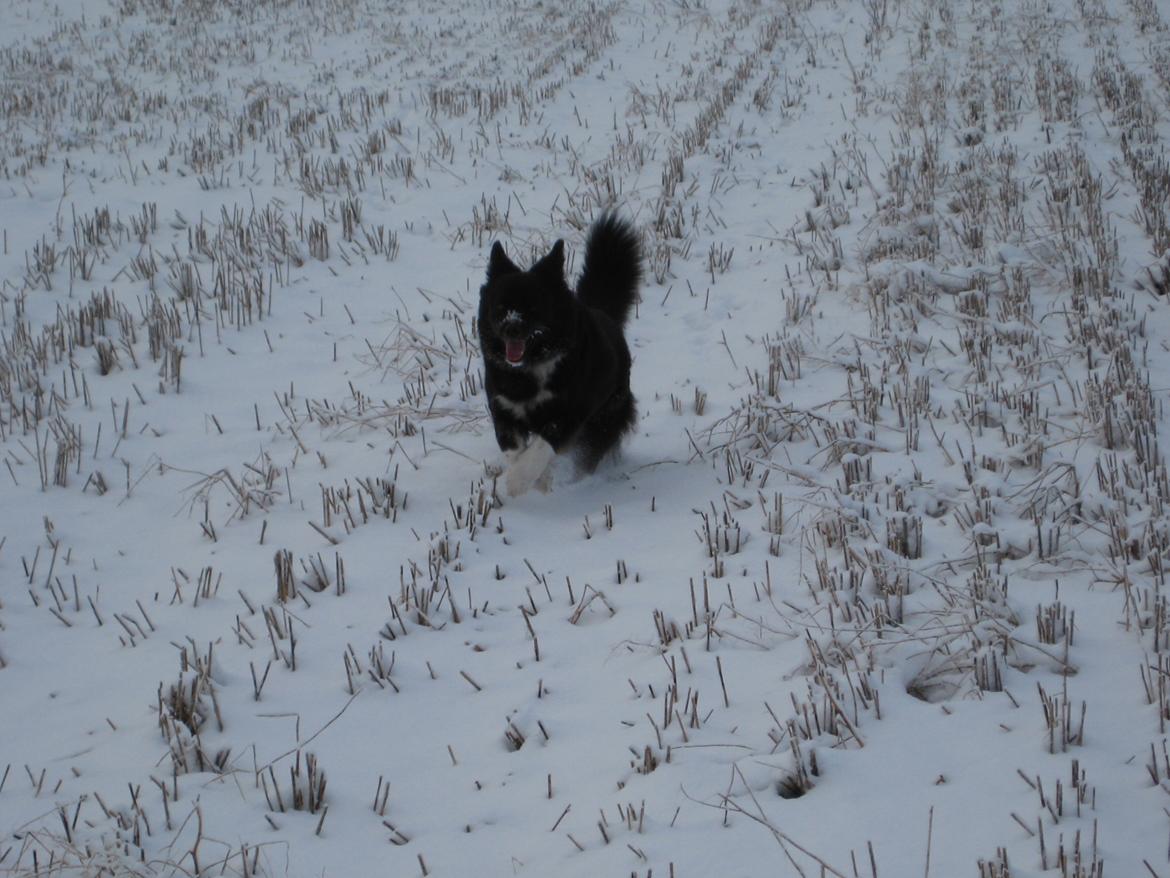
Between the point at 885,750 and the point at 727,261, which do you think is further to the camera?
the point at 727,261

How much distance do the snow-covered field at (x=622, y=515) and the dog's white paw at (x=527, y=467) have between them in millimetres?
121

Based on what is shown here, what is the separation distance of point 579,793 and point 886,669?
37.5 inches

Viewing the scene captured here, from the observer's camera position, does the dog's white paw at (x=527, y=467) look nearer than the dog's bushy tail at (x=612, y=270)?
Yes

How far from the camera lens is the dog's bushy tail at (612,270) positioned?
5.31 m

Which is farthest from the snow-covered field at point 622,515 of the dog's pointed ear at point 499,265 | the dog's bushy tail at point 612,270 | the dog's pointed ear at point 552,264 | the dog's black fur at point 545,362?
the dog's pointed ear at point 552,264

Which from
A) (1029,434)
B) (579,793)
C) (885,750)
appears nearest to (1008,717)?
(885,750)

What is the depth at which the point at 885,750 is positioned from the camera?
7.74 feet

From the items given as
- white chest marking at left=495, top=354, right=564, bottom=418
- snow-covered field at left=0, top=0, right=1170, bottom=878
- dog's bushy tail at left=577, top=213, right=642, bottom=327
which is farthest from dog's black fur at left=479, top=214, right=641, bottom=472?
dog's bushy tail at left=577, top=213, right=642, bottom=327

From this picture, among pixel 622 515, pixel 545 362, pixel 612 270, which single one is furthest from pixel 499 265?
pixel 622 515

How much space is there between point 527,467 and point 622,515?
0.55 meters

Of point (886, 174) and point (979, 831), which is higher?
point (886, 174)

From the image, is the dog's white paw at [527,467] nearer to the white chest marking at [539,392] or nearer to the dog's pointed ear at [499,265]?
the white chest marking at [539,392]

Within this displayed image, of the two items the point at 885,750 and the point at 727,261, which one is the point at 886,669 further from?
the point at 727,261

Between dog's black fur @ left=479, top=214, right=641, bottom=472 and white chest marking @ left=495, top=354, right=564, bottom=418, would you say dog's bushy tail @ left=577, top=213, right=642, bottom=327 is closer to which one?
dog's black fur @ left=479, top=214, right=641, bottom=472
